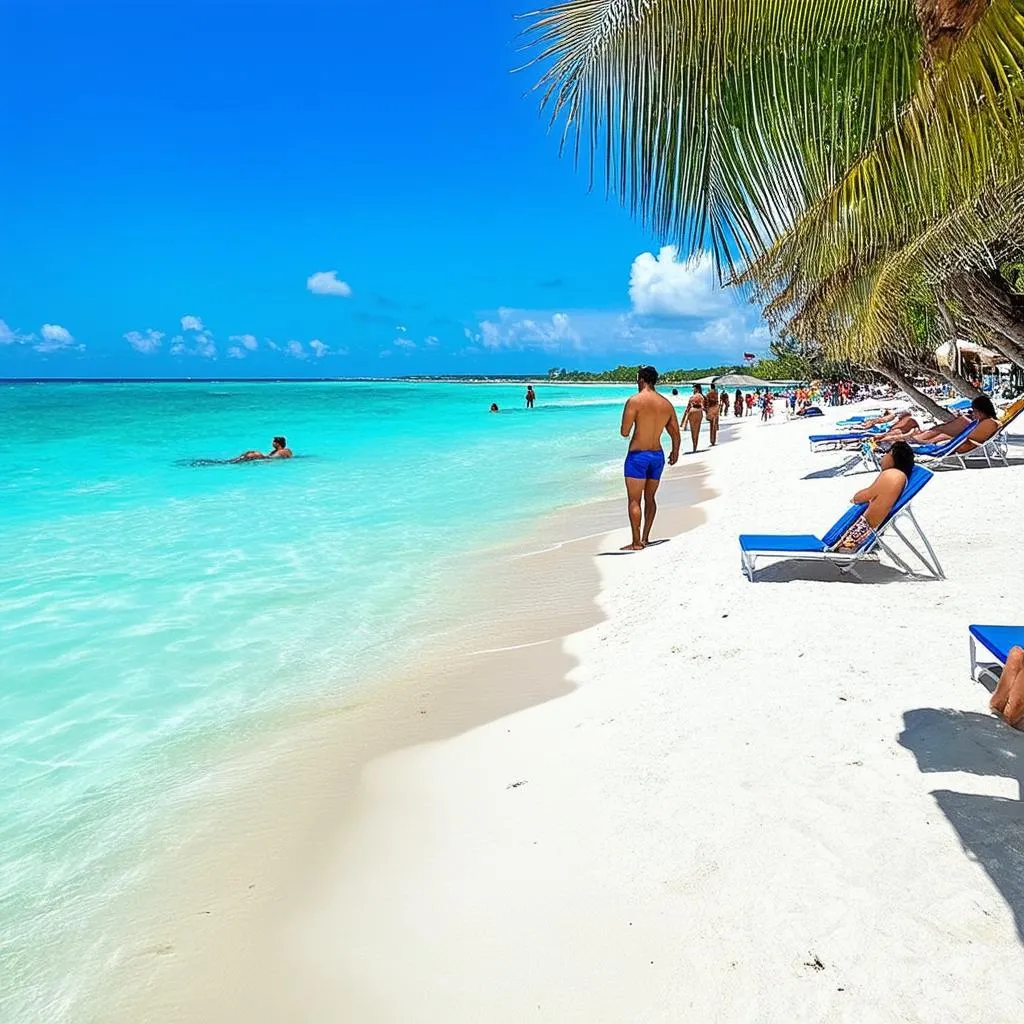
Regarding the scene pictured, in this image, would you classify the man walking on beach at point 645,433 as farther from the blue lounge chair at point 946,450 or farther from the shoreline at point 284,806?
the blue lounge chair at point 946,450

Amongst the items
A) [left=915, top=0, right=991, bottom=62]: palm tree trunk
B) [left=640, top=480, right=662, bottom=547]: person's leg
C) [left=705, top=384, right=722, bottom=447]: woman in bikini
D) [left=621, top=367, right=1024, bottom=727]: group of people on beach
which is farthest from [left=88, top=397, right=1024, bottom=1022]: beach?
[left=705, top=384, right=722, bottom=447]: woman in bikini

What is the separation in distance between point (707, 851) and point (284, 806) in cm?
181

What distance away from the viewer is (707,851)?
2486 millimetres

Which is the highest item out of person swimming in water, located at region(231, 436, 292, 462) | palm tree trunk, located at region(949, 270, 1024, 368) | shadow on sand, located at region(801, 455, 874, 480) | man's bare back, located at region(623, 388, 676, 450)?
palm tree trunk, located at region(949, 270, 1024, 368)

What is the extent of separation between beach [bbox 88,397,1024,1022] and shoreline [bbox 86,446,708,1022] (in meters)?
0.02

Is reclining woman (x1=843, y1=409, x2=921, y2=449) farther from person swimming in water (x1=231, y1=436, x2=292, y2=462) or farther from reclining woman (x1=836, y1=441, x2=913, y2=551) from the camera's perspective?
person swimming in water (x1=231, y1=436, x2=292, y2=462)

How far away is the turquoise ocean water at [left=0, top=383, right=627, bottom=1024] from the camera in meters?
3.09

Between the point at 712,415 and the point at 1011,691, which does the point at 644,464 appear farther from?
the point at 712,415

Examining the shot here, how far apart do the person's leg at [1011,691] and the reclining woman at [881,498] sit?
2191 mm

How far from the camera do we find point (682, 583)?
5.77 metres

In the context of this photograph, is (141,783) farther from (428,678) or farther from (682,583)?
(682,583)

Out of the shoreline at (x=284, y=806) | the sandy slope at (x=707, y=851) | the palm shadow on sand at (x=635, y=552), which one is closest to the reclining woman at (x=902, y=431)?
the palm shadow on sand at (x=635, y=552)

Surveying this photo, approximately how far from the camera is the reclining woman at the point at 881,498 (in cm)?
512

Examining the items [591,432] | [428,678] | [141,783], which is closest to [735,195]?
[428,678]
